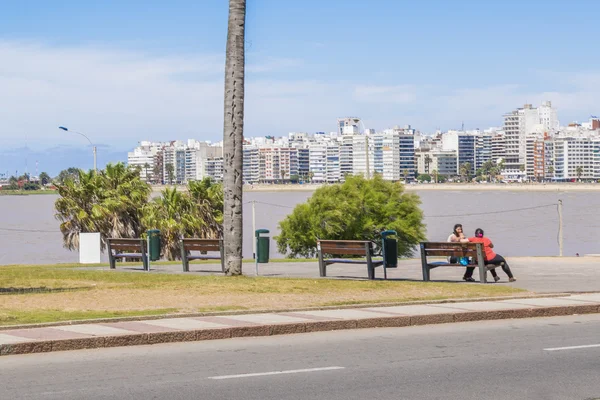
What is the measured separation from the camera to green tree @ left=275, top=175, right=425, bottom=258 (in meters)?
49.4

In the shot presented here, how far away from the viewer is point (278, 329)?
43.0 feet

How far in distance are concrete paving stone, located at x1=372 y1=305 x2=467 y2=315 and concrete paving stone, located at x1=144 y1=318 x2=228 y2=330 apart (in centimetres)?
310

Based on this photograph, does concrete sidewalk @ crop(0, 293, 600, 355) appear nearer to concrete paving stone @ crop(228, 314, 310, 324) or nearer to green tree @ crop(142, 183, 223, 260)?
concrete paving stone @ crop(228, 314, 310, 324)

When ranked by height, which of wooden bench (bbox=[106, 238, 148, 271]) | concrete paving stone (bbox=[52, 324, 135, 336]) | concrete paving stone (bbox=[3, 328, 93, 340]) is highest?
wooden bench (bbox=[106, 238, 148, 271])

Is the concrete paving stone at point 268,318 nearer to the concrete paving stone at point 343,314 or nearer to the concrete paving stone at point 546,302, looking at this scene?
the concrete paving stone at point 343,314

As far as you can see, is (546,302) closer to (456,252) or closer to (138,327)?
(456,252)

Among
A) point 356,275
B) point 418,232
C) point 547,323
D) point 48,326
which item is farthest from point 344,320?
point 418,232

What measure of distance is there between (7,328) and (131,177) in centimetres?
4544

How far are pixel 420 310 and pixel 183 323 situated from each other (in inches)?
152

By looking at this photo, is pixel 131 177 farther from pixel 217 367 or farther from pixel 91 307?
pixel 217 367

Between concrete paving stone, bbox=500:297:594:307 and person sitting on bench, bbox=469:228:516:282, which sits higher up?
person sitting on bench, bbox=469:228:516:282

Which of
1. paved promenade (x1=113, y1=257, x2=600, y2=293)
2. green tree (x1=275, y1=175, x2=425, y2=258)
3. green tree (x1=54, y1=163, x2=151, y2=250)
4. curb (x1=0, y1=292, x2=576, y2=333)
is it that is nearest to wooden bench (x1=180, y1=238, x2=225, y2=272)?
paved promenade (x1=113, y1=257, x2=600, y2=293)

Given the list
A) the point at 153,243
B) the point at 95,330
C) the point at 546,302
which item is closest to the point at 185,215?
the point at 153,243

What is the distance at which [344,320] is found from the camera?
13.8 m
